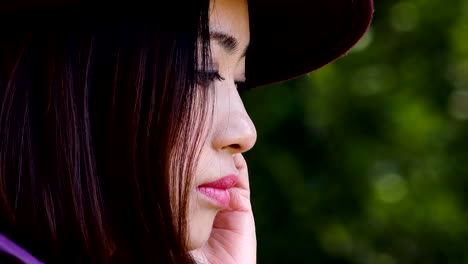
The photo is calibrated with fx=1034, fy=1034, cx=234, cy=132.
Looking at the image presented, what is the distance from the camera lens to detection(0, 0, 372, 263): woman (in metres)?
1.47

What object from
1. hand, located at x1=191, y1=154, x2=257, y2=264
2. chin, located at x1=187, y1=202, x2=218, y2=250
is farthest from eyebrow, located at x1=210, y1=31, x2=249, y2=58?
hand, located at x1=191, y1=154, x2=257, y2=264

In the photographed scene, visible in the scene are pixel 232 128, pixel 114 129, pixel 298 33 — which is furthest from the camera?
pixel 298 33

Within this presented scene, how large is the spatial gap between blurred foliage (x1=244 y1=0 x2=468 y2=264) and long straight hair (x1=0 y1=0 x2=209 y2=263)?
7.98 ft

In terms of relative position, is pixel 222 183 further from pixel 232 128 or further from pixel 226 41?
pixel 226 41

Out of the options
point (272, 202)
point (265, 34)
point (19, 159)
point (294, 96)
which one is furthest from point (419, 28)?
point (19, 159)

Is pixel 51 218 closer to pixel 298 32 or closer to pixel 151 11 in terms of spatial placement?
pixel 151 11

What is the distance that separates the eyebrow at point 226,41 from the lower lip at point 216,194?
0.74ft

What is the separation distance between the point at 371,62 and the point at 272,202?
0.72 m

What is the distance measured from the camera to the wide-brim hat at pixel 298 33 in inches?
74.6

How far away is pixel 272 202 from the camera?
410cm

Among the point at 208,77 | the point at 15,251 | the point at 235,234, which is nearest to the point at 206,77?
the point at 208,77

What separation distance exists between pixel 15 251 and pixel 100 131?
0.26 m

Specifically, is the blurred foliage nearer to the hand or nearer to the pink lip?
the hand

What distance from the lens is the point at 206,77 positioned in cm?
160
